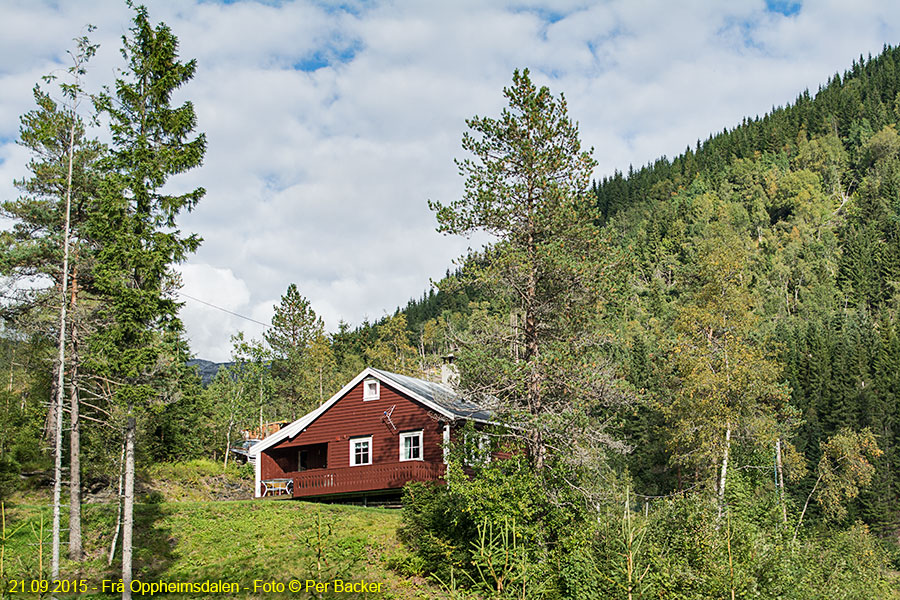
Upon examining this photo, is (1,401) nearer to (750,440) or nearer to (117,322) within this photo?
(117,322)

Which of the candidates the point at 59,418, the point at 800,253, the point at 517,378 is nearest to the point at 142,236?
the point at 59,418

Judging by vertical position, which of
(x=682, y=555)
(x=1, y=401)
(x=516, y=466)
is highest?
(x=1, y=401)

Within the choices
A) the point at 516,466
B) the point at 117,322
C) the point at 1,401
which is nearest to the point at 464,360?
the point at 516,466

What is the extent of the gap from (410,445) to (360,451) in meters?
2.36

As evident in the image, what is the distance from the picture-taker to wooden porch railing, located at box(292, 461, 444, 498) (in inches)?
1056

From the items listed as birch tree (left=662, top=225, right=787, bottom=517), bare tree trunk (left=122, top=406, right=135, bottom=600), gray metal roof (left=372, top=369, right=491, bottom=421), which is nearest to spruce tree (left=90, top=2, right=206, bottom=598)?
bare tree trunk (left=122, top=406, right=135, bottom=600)

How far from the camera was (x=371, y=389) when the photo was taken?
2919cm

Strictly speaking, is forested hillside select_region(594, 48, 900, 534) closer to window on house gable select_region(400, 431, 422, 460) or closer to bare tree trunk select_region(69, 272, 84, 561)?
window on house gable select_region(400, 431, 422, 460)

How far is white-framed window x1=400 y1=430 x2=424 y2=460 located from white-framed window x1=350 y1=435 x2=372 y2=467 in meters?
1.54

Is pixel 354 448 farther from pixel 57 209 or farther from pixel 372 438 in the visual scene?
pixel 57 209

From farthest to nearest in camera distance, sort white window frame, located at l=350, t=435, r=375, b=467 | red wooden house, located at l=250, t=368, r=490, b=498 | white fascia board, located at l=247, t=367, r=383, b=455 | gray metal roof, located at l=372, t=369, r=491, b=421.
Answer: white fascia board, located at l=247, t=367, r=383, b=455 < white window frame, located at l=350, t=435, r=375, b=467 < red wooden house, located at l=250, t=368, r=490, b=498 < gray metal roof, located at l=372, t=369, r=491, b=421

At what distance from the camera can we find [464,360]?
65.6ft

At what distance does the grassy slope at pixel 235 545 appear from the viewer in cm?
1827

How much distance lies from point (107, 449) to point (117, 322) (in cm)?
1005
